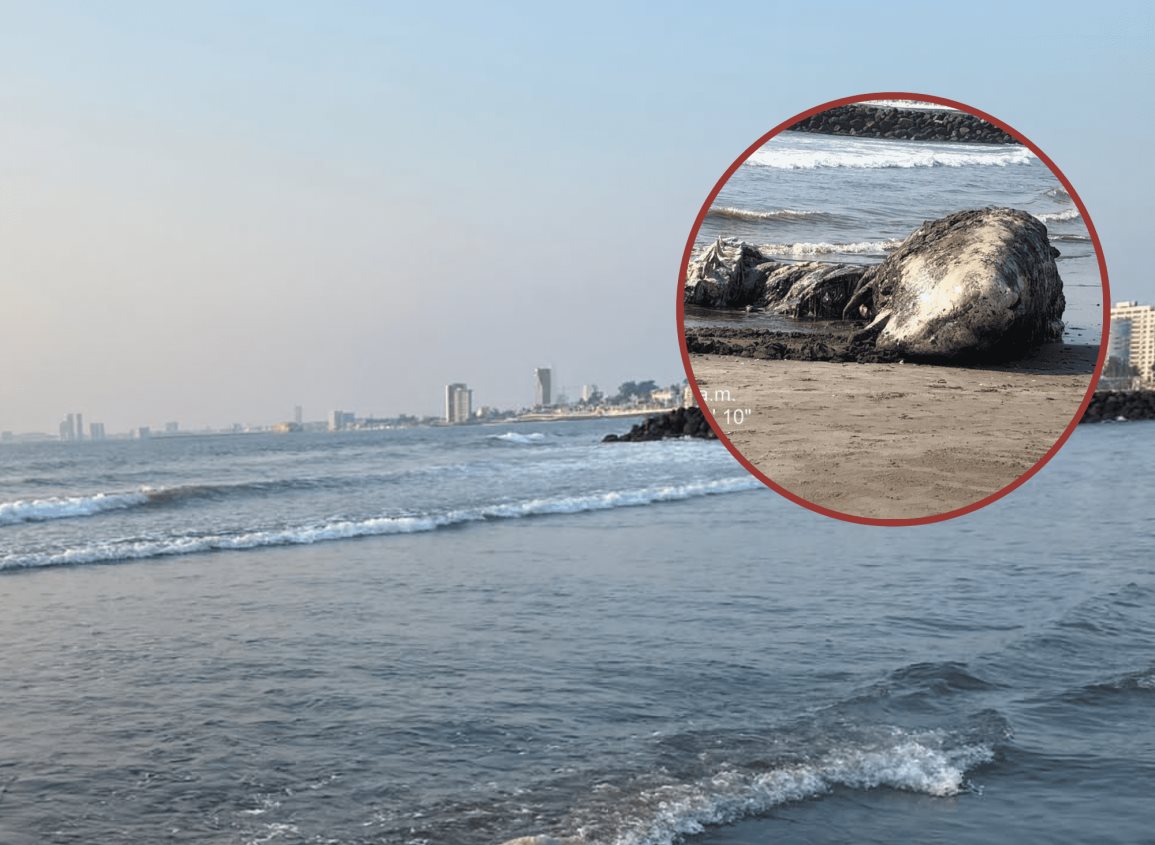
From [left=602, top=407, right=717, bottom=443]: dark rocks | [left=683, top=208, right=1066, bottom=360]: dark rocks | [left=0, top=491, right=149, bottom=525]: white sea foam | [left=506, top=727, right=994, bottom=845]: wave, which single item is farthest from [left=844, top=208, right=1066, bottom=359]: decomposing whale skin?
[left=602, top=407, right=717, bottom=443]: dark rocks

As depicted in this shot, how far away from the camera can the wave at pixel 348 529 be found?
17.3 meters

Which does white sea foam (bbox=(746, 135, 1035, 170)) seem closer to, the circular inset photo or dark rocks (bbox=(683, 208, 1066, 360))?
the circular inset photo

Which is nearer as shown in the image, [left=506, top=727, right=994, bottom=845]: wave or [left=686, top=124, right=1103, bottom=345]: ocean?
[left=686, top=124, right=1103, bottom=345]: ocean

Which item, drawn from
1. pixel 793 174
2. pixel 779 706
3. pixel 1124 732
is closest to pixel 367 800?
pixel 779 706

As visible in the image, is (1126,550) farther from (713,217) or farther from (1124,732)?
(713,217)

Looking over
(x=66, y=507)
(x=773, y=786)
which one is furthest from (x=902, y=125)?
(x=66, y=507)

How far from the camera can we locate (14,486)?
120ft

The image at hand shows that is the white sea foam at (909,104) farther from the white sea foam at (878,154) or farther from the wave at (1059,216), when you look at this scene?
the wave at (1059,216)

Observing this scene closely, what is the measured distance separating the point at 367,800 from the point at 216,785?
1.08m

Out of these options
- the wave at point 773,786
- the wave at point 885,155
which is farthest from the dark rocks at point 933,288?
the wave at point 773,786

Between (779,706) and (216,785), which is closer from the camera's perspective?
(216,785)

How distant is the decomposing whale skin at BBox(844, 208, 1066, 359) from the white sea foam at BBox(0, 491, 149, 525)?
84.9 ft

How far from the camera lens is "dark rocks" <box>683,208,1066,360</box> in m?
1.32

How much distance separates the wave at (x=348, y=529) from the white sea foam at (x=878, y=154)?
57.5 feet
